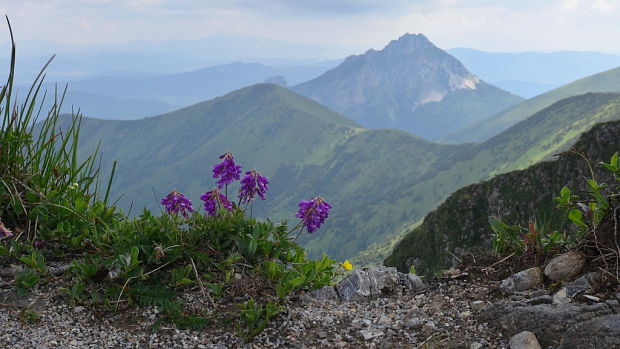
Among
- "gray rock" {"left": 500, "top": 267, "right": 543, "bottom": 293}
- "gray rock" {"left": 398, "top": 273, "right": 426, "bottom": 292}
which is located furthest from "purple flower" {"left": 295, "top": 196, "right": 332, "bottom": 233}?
"gray rock" {"left": 500, "top": 267, "right": 543, "bottom": 293}

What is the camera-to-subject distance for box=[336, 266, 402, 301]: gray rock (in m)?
6.38

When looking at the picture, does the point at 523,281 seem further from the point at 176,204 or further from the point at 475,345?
the point at 176,204

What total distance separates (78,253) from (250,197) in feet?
7.84

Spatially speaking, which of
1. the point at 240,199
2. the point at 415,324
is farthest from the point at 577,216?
the point at 240,199

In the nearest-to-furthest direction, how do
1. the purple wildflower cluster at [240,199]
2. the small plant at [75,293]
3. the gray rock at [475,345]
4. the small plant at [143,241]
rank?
the gray rock at [475,345], the small plant at [75,293], the small plant at [143,241], the purple wildflower cluster at [240,199]

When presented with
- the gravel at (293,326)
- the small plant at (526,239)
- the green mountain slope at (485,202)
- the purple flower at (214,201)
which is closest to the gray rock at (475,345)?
the gravel at (293,326)

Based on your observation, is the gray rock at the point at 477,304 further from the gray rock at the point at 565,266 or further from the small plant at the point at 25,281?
the small plant at the point at 25,281

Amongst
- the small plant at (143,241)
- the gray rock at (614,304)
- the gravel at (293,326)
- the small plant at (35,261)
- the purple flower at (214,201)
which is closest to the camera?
the gray rock at (614,304)

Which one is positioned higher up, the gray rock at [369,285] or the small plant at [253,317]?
the small plant at [253,317]

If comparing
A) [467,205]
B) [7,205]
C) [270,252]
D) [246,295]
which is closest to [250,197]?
[270,252]

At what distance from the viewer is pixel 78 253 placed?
6.72m

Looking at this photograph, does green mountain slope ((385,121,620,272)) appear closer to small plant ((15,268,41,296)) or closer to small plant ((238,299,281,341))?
small plant ((238,299,281,341))

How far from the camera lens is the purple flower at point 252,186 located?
23.6 feet

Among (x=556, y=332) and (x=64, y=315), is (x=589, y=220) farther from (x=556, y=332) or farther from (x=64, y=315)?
(x=64, y=315)
